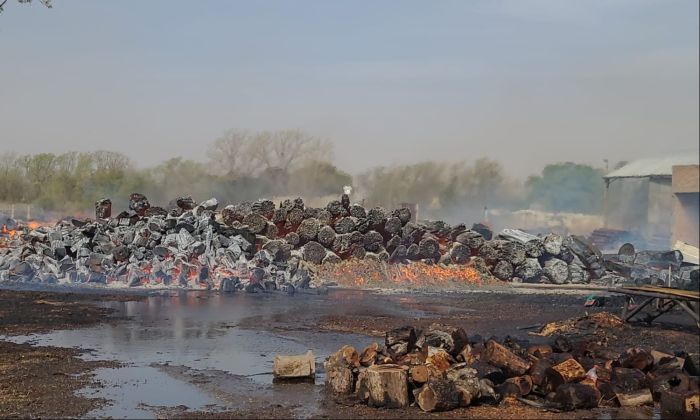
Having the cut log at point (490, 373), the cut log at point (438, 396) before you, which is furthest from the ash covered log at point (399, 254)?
the cut log at point (438, 396)

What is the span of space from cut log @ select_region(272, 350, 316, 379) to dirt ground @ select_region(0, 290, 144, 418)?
7.62ft

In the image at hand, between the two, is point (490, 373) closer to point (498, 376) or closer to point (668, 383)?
point (498, 376)

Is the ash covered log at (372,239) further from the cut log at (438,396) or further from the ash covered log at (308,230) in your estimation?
the cut log at (438,396)

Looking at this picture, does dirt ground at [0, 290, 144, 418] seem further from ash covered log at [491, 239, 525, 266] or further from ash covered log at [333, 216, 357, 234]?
ash covered log at [491, 239, 525, 266]

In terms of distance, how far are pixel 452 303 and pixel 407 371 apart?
9442 mm

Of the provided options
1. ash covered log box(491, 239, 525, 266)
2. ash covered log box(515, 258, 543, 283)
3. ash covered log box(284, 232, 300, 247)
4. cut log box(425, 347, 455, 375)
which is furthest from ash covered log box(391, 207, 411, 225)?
cut log box(425, 347, 455, 375)

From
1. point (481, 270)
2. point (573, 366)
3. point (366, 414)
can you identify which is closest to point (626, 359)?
point (573, 366)

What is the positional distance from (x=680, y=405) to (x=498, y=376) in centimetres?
207

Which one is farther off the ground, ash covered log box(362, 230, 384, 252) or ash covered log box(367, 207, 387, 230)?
ash covered log box(367, 207, 387, 230)

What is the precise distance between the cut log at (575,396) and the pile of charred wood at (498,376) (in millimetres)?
12

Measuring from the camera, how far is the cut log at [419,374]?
8.55 meters

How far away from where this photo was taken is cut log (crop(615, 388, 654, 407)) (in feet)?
28.1

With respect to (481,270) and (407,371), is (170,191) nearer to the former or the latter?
(481,270)

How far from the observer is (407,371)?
8.66m
